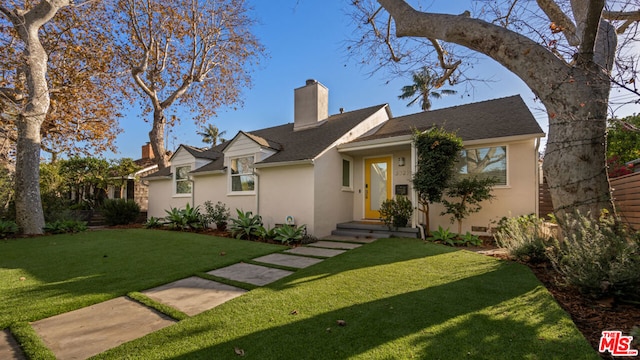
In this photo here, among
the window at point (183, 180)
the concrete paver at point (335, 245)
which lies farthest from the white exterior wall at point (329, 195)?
the window at point (183, 180)

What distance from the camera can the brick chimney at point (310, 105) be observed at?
11.9 meters

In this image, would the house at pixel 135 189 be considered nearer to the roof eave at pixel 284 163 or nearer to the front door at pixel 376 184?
the roof eave at pixel 284 163

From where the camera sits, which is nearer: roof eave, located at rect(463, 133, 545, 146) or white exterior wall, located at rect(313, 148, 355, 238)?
roof eave, located at rect(463, 133, 545, 146)

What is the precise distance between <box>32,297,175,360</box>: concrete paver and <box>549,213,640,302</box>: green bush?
4.78 metres

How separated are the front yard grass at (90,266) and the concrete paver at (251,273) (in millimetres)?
285

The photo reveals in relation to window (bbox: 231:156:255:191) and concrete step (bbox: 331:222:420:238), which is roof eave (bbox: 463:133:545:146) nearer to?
concrete step (bbox: 331:222:420:238)

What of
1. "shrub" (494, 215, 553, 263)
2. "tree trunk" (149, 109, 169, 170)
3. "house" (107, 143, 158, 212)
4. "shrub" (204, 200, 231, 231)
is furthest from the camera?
"house" (107, 143, 158, 212)

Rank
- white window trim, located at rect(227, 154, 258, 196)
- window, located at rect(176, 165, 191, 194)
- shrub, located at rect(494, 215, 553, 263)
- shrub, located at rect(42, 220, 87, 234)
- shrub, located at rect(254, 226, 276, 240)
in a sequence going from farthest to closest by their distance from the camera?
window, located at rect(176, 165, 191, 194) → white window trim, located at rect(227, 154, 258, 196) → shrub, located at rect(42, 220, 87, 234) → shrub, located at rect(254, 226, 276, 240) → shrub, located at rect(494, 215, 553, 263)

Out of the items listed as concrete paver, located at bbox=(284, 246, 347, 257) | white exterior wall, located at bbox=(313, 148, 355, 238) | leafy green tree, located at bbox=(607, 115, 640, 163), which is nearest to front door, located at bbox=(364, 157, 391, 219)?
white exterior wall, located at bbox=(313, 148, 355, 238)

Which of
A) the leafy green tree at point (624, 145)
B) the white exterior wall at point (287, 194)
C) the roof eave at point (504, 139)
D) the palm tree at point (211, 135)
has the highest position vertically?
the palm tree at point (211, 135)

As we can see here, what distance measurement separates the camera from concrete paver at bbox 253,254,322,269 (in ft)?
17.2

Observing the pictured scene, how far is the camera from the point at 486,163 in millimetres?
8188

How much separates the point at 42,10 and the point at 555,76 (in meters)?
15.2

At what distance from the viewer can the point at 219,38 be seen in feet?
51.4
